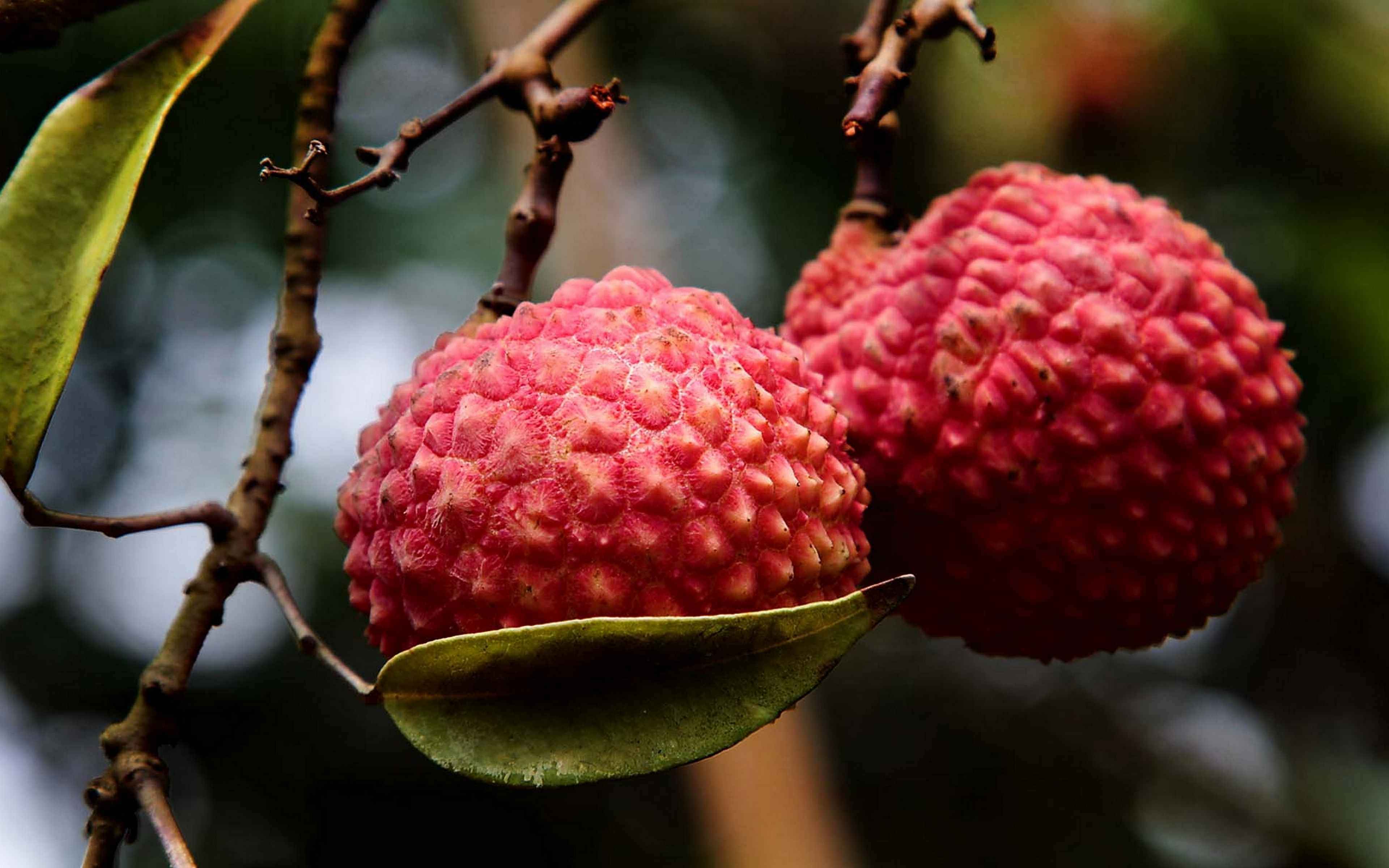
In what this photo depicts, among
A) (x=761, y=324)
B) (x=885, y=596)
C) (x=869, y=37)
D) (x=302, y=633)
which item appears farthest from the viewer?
(x=761, y=324)

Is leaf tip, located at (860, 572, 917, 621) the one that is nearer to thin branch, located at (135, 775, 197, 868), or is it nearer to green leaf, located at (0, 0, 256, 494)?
thin branch, located at (135, 775, 197, 868)

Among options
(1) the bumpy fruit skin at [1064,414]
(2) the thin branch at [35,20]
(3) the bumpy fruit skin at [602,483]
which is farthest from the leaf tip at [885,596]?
(2) the thin branch at [35,20]

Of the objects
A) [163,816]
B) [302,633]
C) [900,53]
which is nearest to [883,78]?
[900,53]

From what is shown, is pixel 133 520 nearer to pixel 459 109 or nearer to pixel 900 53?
pixel 459 109

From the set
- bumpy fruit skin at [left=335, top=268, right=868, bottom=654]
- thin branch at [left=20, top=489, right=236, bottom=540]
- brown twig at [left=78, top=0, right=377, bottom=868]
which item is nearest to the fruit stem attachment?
bumpy fruit skin at [left=335, top=268, right=868, bottom=654]

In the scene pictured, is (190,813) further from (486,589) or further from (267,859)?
(486,589)

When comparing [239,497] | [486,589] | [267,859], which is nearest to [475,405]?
[486,589]
